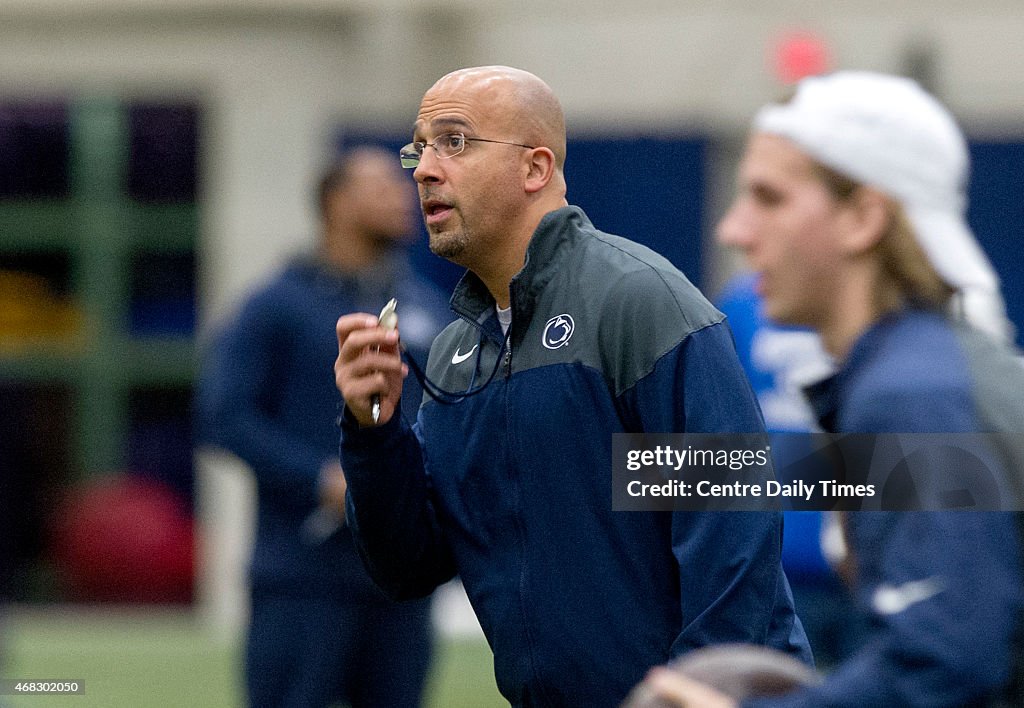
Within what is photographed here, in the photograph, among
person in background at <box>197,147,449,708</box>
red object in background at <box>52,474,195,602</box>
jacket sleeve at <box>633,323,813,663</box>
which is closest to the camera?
jacket sleeve at <box>633,323,813,663</box>

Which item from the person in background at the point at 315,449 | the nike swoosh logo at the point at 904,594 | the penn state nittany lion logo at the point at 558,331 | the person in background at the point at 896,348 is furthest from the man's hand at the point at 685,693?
the person in background at the point at 315,449

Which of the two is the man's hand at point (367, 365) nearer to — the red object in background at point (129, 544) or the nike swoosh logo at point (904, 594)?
the nike swoosh logo at point (904, 594)

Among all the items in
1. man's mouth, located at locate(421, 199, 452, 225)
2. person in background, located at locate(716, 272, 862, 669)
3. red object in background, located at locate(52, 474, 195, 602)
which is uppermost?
man's mouth, located at locate(421, 199, 452, 225)

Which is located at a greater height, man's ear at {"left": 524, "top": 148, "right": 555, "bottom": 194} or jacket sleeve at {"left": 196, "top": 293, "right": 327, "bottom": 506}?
man's ear at {"left": 524, "top": 148, "right": 555, "bottom": 194}

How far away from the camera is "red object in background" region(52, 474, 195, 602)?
1082 cm

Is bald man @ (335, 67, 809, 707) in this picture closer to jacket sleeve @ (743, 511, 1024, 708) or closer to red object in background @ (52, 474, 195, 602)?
jacket sleeve @ (743, 511, 1024, 708)

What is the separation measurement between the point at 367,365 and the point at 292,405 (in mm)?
2660

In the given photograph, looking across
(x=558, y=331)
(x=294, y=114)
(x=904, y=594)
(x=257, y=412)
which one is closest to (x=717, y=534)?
(x=558, y=331)

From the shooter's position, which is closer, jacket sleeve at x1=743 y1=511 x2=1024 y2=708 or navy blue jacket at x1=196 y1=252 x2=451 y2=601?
jacket sleeve at x1=743 y1=511 x2=1024 y2=708

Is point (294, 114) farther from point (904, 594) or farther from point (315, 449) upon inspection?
point (904, 594)

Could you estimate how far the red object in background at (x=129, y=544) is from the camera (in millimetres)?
10820

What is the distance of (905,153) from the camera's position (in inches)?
94.3

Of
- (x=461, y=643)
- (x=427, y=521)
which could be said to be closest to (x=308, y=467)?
(x=427, y=521)

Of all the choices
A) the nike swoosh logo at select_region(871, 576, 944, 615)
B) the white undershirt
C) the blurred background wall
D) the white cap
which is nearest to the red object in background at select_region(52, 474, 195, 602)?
the blurred background wall
